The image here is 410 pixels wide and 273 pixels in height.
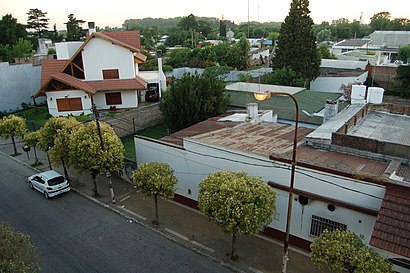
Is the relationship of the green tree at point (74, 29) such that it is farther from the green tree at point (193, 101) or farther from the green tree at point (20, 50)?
the green tree at point (193, 101)

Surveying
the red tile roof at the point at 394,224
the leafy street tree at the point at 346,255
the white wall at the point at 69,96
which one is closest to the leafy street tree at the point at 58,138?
the white wall at the point at 69,96

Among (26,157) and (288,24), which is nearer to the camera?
(26,157)

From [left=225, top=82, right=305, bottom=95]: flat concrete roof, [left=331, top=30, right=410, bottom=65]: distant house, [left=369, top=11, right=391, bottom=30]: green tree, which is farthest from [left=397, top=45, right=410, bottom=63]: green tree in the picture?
[left=369, top=11, right=391, bottom=30]: green tree

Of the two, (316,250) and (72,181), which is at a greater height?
(316,250)

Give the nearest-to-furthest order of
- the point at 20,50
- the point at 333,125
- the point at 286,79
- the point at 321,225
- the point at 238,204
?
the point at 238,204, the point at 321,225, the point at 333,125, the point at 286,79, the point at 20,50

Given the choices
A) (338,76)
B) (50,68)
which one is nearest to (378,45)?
(338,76)

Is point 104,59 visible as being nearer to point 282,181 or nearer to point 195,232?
point 195,232

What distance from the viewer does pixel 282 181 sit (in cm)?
1566

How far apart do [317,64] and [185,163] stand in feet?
115

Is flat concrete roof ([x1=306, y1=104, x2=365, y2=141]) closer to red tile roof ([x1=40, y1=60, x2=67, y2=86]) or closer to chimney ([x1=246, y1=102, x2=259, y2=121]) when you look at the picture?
chimney ([x1=246, y1=102, x2=259, y2=121])

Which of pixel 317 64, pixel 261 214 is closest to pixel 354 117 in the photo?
pixel 261 214

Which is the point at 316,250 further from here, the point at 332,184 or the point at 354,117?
the point at 354,117

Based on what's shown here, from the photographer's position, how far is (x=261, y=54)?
248 feet

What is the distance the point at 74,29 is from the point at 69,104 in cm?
5649
